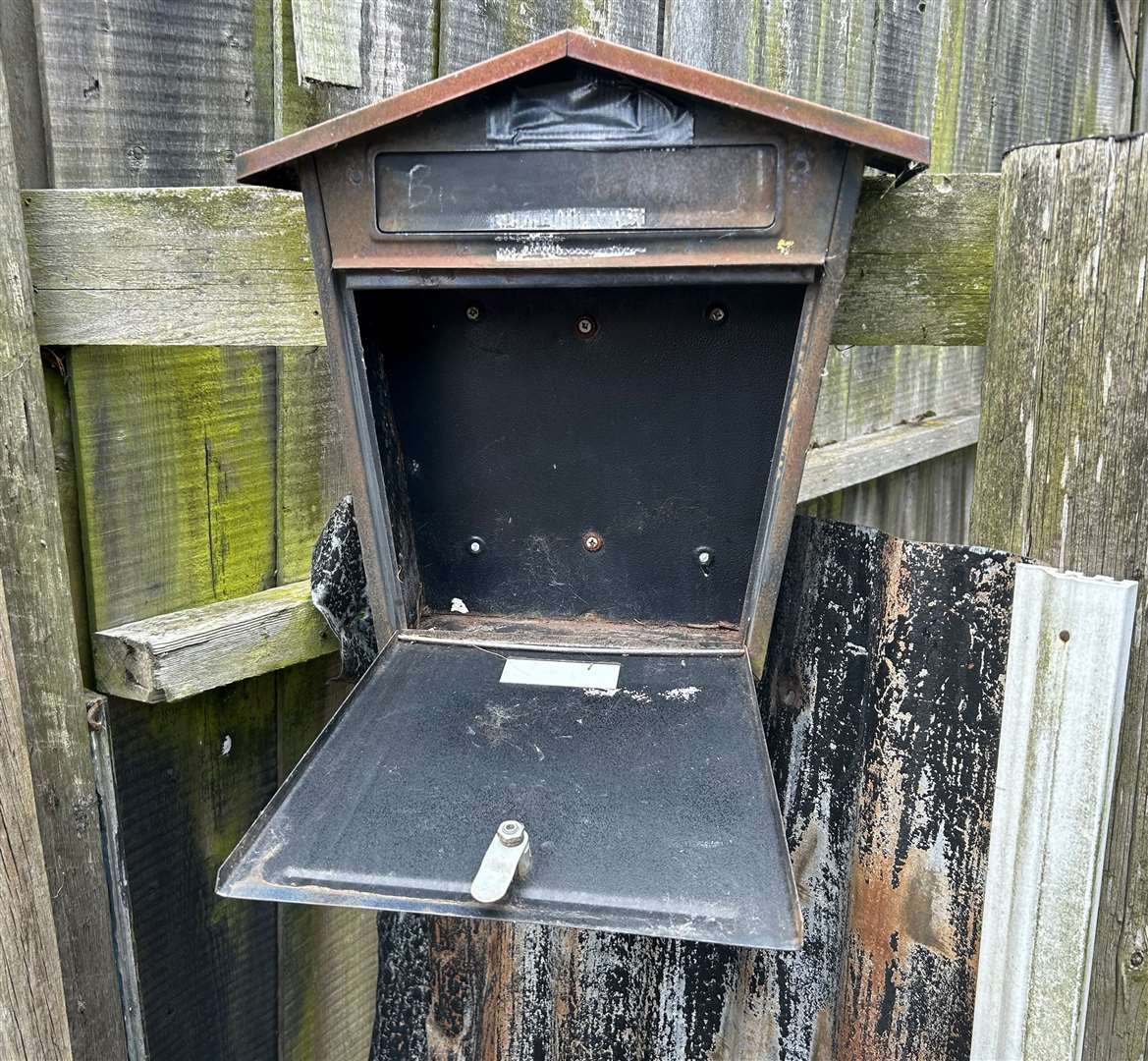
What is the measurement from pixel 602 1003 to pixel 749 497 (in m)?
0.77

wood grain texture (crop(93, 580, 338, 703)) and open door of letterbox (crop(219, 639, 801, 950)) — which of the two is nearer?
open door of letterbox (crop(219, 639, 801, 950))

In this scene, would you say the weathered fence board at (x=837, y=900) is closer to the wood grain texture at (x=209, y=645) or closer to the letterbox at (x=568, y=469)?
the letterbox at (x=568, y=469)

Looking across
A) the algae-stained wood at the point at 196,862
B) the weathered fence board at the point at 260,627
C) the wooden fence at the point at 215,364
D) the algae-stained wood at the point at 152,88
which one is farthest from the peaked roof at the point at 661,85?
the algae-stained wood at the point at 196,862

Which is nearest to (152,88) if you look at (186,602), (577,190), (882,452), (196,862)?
(577,190)

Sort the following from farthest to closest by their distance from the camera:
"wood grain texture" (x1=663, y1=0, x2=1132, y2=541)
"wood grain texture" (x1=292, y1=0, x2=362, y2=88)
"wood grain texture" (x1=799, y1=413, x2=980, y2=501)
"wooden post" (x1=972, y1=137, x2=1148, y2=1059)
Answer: "wood grain texture" (x1=799, y1=413, x2=980, y2=501)
"wood grain texture" (x1=663, y1=0, x2=1132, y2=541)
"wood grain texture" (x1=292, y1=0, x2=362, y2=88)
"wooden post" (x1=972, y1=137, x2=1148, y2=1059)

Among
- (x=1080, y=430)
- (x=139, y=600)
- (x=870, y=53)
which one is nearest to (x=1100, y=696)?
(x=1080, y=430)

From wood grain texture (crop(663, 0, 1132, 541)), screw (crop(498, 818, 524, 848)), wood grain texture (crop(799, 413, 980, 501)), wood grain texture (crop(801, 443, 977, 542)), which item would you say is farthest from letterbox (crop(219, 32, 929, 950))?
wood grain texture (crop(801, 443, 977, 542))

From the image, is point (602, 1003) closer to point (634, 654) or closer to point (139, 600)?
point (634, 654)

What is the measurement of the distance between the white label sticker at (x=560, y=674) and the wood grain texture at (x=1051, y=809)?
1.64 feet

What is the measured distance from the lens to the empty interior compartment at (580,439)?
1588mm

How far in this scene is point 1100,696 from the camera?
121 cm

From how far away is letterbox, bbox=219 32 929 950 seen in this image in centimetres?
117

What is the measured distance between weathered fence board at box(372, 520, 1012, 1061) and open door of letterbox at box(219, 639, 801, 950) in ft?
0.55

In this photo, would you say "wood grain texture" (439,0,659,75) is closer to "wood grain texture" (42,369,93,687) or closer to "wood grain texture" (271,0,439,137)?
"wood grain texture" (271,0,439,137)
